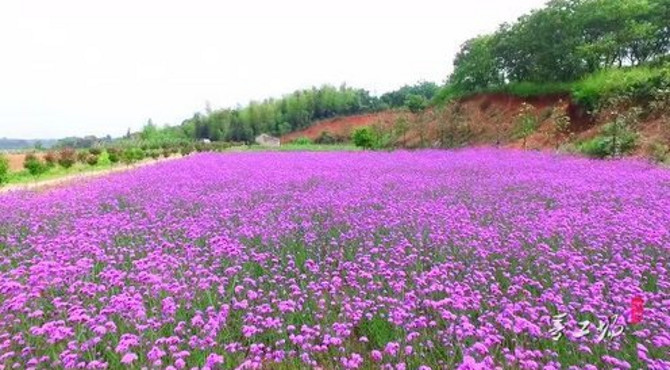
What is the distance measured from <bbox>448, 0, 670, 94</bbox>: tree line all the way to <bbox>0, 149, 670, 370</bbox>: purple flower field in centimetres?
2843

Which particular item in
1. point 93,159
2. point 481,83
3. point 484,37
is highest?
point 484,37

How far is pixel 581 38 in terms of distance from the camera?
A: 116 feet

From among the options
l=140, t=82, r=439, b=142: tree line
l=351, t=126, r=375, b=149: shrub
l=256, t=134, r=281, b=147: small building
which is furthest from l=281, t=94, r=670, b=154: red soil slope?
l=140, t=82, r=439, b=142: tree line

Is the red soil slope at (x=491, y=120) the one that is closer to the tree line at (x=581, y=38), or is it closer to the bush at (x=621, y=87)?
the bush at (x=621, y=87)

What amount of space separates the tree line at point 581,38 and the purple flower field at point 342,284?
93.3 feet

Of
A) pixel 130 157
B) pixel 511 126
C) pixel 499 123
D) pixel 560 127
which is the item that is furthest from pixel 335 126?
pixel 560 127

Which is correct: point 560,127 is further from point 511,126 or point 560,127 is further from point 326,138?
point 326,138

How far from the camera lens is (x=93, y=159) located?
3097 centimetres

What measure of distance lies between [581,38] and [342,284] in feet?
118

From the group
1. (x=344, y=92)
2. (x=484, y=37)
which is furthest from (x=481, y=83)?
(x=344, y=92)

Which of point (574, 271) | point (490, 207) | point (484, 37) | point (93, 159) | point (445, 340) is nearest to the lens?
point (445, 340)

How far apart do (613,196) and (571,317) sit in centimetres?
604

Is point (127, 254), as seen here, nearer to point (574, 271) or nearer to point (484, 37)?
point (574, 271)

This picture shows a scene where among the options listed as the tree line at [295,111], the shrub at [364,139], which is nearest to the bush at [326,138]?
the tree line at [295,111]
